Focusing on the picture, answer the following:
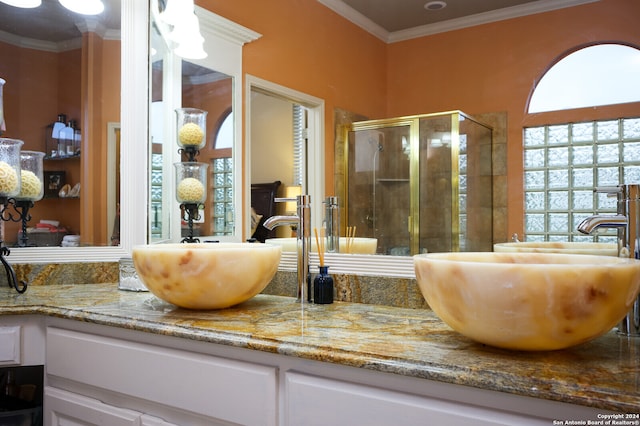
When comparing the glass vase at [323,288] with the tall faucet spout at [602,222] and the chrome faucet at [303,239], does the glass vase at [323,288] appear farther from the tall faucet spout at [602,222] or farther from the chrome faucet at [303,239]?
the tall faucet spout at [602,222]

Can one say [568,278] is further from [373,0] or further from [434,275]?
[373,0]

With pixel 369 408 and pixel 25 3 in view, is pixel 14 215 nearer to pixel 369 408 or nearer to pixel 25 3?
pixel 25 3

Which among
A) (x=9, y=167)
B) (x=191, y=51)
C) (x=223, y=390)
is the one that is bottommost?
(x=223, y=390)

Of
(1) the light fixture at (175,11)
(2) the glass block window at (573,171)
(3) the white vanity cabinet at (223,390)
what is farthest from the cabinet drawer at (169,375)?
(1) the light fixture at (175,11)

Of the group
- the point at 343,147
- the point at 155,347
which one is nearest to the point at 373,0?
the point at 343,147

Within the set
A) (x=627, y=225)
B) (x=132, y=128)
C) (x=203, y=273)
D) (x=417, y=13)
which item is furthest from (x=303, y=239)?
(x=132, y=128)

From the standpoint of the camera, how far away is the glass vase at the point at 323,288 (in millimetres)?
1504

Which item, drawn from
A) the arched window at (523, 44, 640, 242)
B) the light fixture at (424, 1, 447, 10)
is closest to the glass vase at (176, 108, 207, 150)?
the light fixture at (424, 1, 447, 10)

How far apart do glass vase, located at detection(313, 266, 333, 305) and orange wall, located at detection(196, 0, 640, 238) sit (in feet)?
0.90

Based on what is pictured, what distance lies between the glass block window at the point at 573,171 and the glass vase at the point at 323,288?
0.56 meters

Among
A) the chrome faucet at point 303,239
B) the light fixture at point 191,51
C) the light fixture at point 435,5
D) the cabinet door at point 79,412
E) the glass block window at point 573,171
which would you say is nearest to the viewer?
the glass block window at point 573,171

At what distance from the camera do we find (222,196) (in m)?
1.97

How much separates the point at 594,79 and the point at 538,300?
63 centimetres

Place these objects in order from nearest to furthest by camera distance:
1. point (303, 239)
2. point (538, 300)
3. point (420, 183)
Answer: point (538, 300), point (420, 183), point (303, 239)
